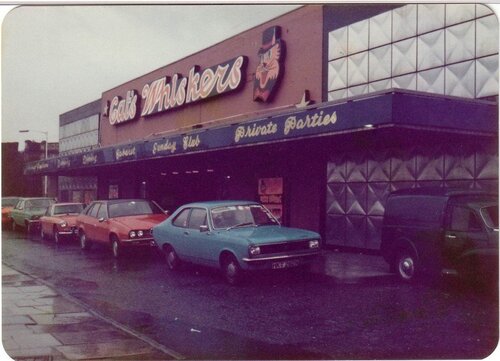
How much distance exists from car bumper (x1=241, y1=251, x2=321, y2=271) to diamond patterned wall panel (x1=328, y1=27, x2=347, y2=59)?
6.28 m

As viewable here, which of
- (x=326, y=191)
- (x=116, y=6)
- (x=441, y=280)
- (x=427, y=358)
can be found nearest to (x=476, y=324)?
(x=427, y=358)

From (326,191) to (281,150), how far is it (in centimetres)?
168

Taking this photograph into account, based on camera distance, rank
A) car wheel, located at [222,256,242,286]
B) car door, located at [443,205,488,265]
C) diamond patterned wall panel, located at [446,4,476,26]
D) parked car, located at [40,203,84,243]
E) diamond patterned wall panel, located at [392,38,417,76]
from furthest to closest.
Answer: parked car, located at [40,203,84,243], diamond patterned wall panel, located at [392,38,417,76], car wheel, located at [222,256,242,286], car door, located at [443,205,488,265], diamond patterned wall panel, located at [446,4,476,26]

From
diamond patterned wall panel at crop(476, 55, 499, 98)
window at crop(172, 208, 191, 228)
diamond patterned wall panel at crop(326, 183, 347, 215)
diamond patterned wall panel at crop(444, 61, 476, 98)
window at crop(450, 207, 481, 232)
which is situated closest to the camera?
window at crop(450, 207, 481, 232)

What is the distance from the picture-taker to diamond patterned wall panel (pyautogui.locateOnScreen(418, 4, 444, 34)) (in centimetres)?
555

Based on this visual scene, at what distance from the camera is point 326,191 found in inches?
628

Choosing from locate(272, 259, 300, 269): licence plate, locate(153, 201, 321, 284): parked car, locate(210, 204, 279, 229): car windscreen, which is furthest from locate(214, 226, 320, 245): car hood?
locate(272, 259, 300, 269): licence plate

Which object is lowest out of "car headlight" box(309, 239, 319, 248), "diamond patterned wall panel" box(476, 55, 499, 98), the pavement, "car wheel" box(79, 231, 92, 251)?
the pavement

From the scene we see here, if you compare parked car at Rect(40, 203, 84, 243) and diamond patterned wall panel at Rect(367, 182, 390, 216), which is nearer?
diamond patterned wall panel at Rect(367, 182, 390, 216)

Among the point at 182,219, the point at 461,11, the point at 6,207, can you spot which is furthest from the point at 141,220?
the point at 461,11

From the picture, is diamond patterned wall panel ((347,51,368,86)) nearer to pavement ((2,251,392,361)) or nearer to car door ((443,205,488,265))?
car door ((443,205,488,265))

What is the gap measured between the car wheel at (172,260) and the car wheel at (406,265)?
4.49 metres

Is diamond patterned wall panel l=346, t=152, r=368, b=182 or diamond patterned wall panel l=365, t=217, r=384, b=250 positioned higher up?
diamond patterned wall panel l=346, t=152, r=368, b=182

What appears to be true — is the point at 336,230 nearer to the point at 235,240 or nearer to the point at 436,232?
the point at 235,240
